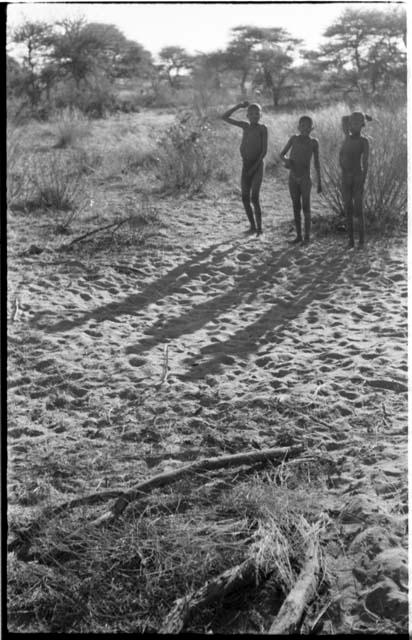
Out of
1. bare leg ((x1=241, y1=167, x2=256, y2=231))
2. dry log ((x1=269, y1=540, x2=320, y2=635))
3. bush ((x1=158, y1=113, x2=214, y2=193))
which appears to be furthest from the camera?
bush ((x1=158, y1=113, x2=214, y2=193))

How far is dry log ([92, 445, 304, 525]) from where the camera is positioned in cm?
292

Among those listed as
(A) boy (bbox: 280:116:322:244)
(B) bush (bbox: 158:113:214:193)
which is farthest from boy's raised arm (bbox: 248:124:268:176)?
(B) bush (bbox: 158:113:214:193)

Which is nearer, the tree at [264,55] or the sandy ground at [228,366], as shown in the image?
the sandy ground at [228,366]

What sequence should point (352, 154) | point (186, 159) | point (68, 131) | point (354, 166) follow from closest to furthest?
point (352, 154) < point (354, 166) < point (186, 159) < point (68, 131)

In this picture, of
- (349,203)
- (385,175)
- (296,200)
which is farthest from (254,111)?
(385,175)

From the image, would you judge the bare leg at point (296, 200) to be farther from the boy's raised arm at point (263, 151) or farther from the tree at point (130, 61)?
the tree at point (130, 61)

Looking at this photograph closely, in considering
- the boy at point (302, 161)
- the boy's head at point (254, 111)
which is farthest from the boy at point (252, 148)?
the boy at point (302, 161)

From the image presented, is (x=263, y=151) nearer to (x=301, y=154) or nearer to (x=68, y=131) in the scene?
(x=301, y=154)

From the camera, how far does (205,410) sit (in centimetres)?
399

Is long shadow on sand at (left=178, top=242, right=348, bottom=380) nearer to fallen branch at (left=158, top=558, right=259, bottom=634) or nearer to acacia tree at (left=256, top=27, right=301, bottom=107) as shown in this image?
fallen branch at (left=158, top=558, right=259, bottom=634)

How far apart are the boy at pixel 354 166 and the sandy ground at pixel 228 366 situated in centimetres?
33

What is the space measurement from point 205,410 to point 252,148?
4.21 m

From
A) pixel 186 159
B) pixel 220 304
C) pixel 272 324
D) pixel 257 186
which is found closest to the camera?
pixel 272 324

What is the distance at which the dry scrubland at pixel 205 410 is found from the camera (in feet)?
8.03
